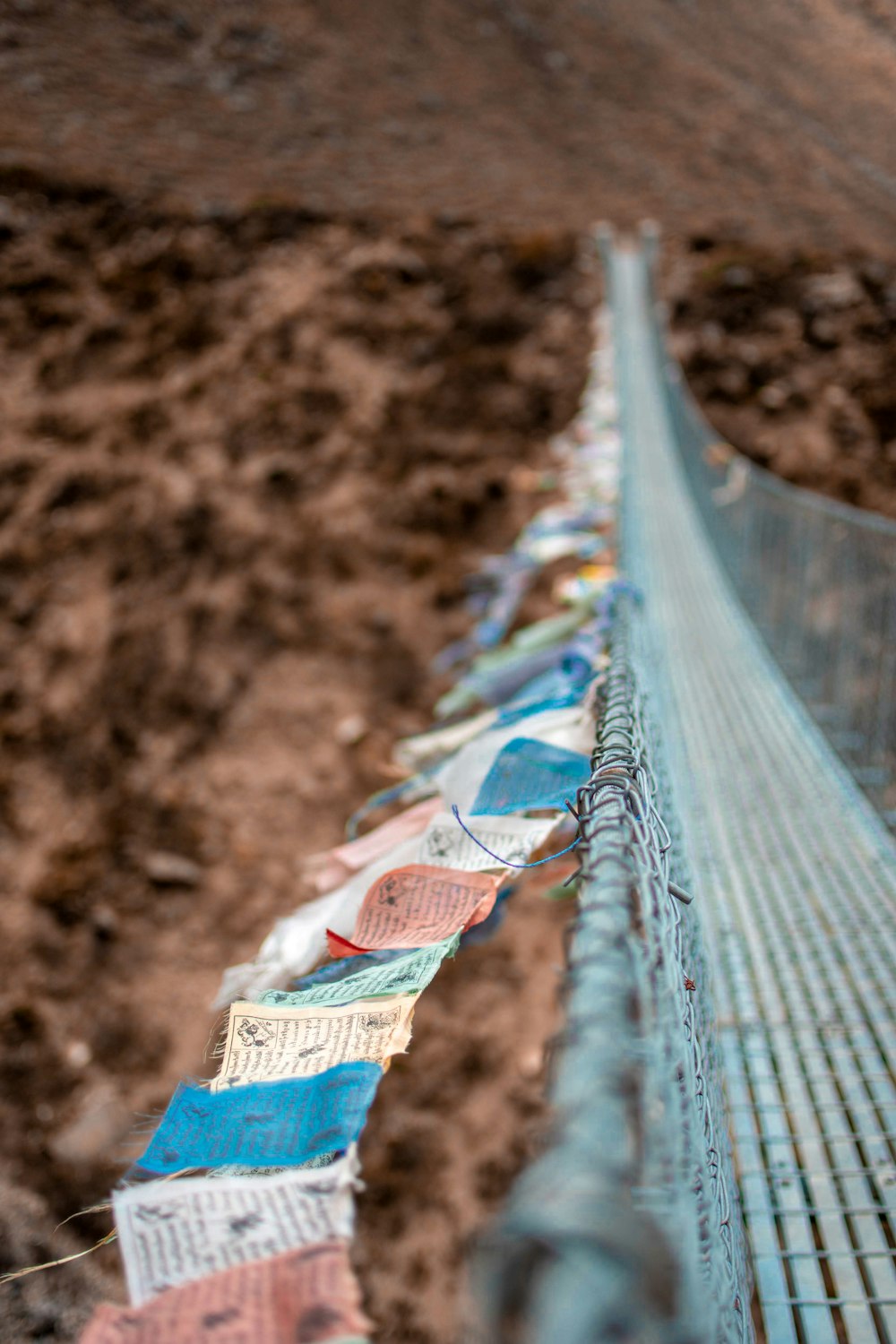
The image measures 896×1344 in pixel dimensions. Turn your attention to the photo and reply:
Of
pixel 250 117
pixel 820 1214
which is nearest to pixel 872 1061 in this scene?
pixel 820 1214

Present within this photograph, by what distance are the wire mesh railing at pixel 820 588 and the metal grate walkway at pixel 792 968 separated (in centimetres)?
32

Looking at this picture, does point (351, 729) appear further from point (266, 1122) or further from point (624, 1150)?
point (624, 1150)

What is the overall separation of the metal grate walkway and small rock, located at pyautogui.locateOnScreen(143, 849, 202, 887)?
169 inches

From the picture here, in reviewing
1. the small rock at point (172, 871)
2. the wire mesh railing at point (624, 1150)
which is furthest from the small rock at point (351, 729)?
the wire mesh railing at point (624, 1150)

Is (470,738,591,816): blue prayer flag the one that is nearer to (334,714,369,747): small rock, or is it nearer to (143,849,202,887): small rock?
(143,849,202,887): small rock

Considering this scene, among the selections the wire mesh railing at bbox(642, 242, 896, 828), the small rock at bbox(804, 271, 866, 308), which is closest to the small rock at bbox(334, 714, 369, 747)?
the wire mesh railing at bbox(642, 242, 896, 828)

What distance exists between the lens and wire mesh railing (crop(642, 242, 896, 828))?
3.27 m

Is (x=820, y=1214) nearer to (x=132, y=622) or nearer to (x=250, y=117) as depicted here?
(x=132, y=622)

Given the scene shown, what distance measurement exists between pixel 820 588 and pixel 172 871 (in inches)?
190

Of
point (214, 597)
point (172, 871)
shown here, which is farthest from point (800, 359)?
point (172, 871)

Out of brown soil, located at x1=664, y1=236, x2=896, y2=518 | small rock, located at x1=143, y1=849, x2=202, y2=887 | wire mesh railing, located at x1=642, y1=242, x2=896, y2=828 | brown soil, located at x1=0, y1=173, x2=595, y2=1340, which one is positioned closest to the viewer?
wire mesh railing, located at x1=642, y1=242, x2=896, y2=828

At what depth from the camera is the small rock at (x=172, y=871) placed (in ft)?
19.6

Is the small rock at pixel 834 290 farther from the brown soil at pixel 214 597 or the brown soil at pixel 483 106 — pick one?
the brown soil at pixel 483 106

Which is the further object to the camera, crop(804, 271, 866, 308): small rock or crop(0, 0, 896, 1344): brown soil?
crop(804, 271, 866, 308): small rock
